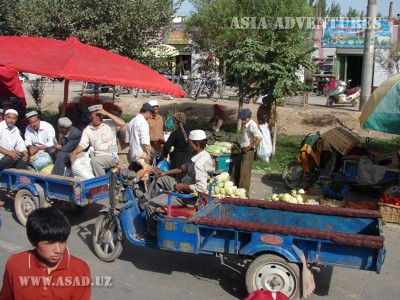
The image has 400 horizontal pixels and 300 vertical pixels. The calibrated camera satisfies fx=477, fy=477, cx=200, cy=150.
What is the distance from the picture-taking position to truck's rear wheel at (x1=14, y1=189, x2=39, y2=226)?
23.9 feet

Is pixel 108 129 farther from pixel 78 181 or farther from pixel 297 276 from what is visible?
pixel 297 276

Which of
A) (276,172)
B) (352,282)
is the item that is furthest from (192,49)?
(352,282)

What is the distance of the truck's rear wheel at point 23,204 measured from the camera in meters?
7.27

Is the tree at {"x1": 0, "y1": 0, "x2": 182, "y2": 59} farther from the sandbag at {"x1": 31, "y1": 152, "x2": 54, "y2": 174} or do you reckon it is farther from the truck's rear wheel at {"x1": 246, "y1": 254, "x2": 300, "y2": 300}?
the truck's rear wheel at {"x1": 246, "y1": 254, "x2": 300, "y2": 300}

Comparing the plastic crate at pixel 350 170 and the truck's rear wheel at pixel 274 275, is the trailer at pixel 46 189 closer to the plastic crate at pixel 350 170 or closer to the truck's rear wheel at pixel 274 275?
the truck's rear wheel at pixel 274 275

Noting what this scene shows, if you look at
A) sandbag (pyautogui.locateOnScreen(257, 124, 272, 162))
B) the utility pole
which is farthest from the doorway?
sandbag (pyautogui.locateOnScreen(257, 124, 272, 162))

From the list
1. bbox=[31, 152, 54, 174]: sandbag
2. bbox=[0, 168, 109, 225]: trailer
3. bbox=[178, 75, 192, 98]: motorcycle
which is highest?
bbox=[178, 75, 192, 98]: motorcycle

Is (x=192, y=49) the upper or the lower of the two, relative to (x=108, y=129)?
upper

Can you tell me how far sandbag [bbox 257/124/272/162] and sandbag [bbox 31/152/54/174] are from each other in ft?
16.2

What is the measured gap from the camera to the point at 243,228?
4.84 m

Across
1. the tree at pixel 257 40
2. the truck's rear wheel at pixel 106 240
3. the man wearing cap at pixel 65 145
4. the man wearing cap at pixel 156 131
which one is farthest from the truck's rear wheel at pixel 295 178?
the truck's rear wheel at pixel 106 240

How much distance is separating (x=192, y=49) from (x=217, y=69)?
1296mm

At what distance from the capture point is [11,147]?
7.78 meters

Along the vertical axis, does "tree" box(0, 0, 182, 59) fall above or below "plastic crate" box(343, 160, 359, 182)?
above
